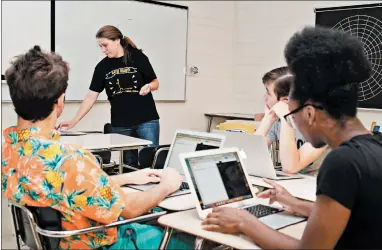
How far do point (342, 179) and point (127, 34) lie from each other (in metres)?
4.05

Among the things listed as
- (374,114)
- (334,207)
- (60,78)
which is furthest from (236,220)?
(374,114)

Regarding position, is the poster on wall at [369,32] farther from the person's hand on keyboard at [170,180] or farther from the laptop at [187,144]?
the person's hand on keyboard at [170,180]

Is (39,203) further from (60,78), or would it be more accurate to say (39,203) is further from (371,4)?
(371,4)

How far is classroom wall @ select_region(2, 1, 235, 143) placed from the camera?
5.55m

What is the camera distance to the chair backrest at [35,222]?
1.53m

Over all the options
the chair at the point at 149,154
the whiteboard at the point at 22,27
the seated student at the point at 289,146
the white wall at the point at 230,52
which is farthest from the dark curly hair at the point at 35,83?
the white wall at the point at 230,52

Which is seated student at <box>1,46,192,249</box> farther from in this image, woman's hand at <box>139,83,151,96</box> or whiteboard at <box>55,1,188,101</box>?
whiteboard at <box>55,1,188,101</box>

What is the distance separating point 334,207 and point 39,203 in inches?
38.5

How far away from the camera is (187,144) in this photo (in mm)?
2268

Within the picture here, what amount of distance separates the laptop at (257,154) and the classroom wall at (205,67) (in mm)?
3067

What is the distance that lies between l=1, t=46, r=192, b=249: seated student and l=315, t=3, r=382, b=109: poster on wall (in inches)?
148

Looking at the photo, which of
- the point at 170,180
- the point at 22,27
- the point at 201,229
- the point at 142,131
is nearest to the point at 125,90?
the point at 142,131

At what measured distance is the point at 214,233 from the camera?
4.80 ft

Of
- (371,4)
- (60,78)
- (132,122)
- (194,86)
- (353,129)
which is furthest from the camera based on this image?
(194,86)
